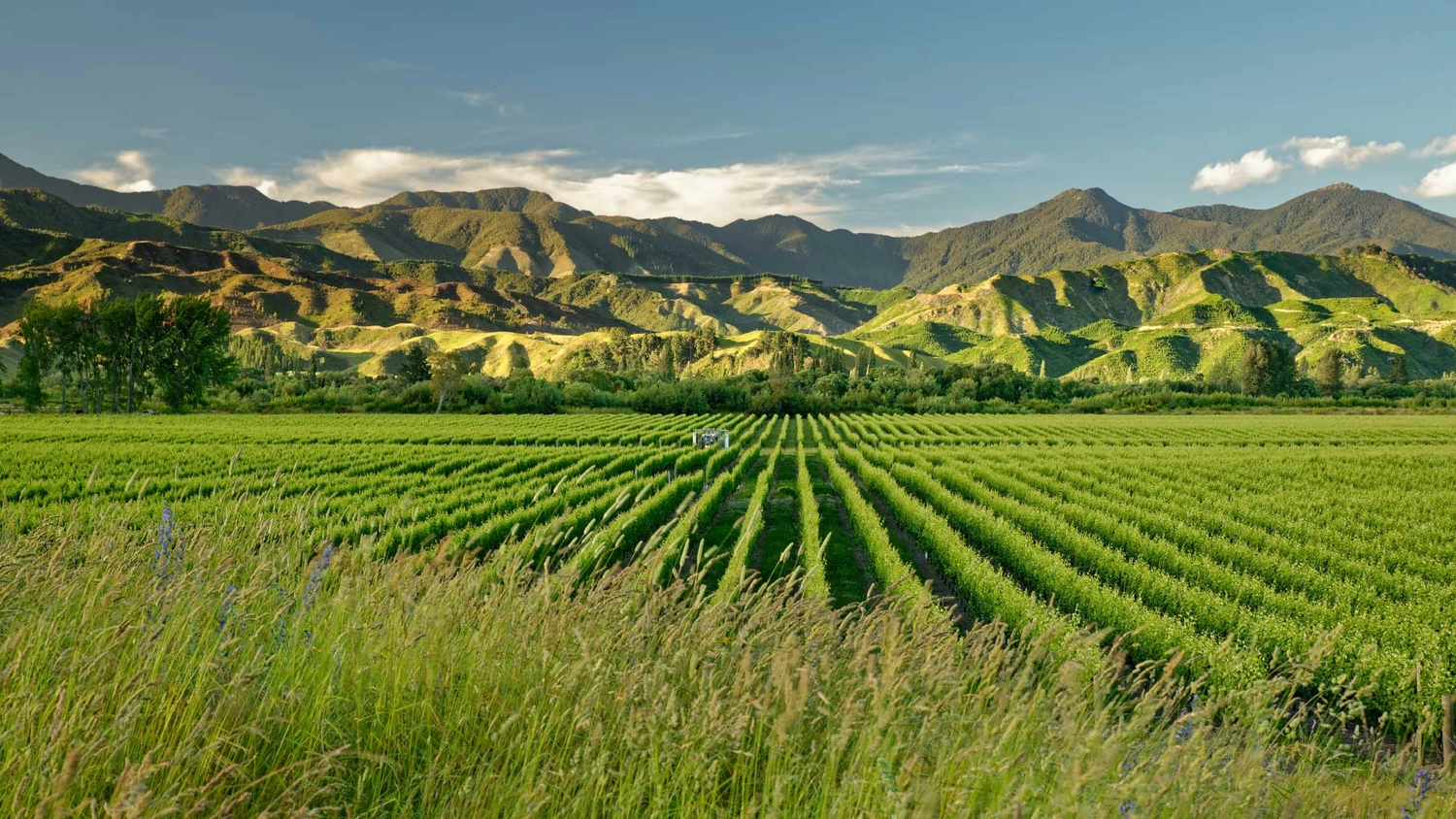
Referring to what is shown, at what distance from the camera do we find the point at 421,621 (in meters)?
4.23

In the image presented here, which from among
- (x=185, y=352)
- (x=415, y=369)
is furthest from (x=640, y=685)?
(x=415, y=369)

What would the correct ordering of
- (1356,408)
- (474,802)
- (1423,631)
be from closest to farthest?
1. (474,802)
2. (1423,631)
3. (1356,408)

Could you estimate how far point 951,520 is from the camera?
81.3 feet

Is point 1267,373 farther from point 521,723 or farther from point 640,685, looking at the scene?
point 521,723

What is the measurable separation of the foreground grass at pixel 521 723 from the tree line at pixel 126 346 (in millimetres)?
99339

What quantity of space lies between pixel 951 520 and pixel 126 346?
9816 centimetres

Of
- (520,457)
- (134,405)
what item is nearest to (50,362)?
(134,405)

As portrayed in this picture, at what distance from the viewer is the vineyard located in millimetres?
10539

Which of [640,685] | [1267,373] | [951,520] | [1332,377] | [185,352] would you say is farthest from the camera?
[1267,373]

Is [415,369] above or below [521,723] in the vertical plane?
above

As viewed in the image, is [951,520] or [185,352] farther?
Answer: [185,352]

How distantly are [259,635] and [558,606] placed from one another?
1.85 meters

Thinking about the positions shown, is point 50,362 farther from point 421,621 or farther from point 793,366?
point 793,366

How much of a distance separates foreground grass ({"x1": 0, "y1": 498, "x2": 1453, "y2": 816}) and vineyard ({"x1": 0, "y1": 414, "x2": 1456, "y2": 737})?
0.62 m
